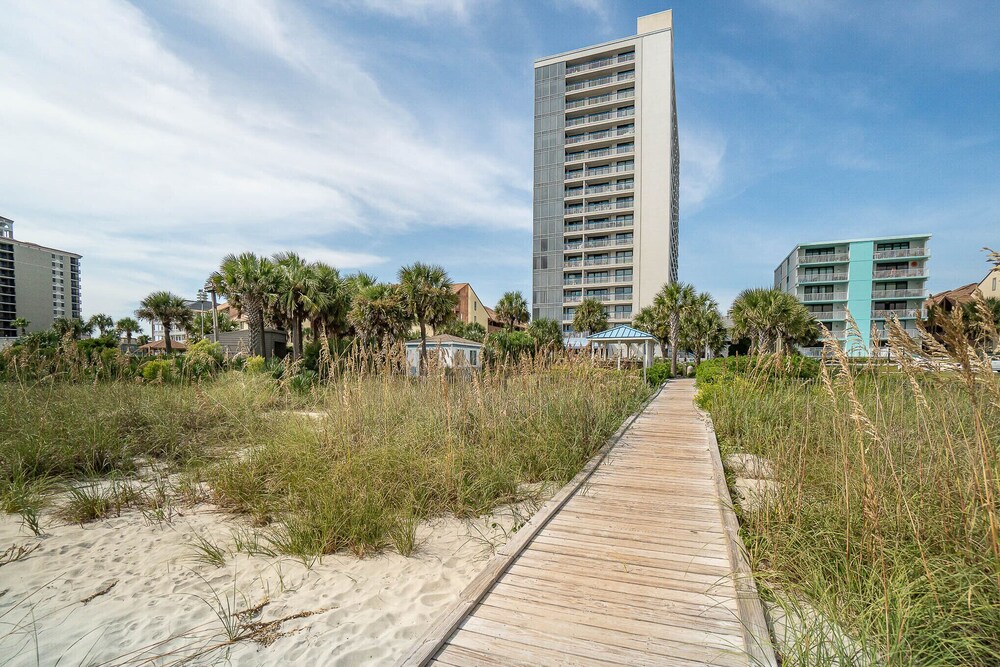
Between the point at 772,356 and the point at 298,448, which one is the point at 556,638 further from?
the point at 772,356

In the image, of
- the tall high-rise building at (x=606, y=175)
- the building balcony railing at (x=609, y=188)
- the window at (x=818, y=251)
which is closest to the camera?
the tall high-rise building at (x=606, y=175)

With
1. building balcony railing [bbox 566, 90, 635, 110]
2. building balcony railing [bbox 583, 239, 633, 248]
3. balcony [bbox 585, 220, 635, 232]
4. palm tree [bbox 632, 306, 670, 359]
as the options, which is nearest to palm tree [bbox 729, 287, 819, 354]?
palm tree [bbox 632, 306, 670, 359]

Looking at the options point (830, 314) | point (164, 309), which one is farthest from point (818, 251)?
point (164, 309)

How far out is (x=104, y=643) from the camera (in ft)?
8.54

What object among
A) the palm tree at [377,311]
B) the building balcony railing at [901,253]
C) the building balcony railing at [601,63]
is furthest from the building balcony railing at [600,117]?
the palm tree at [377,311]

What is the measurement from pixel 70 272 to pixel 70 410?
147079mm

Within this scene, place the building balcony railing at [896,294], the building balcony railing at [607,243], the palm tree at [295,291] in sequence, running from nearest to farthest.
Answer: the palm tree at [295,291]
the building balcony railing at [896,294]
the building balcony railing at [607,243]

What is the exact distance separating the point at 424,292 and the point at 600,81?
4445 cm

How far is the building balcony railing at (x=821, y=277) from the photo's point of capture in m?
50.2

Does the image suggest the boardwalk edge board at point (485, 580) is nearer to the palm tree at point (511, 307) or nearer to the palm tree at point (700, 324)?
the palm tree at point (700, 324)

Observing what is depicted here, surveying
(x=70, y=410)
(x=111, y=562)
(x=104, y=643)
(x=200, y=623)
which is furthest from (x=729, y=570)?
(x=70, y=410)

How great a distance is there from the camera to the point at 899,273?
156ft

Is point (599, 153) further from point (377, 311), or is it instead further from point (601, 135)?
point (377, 311)

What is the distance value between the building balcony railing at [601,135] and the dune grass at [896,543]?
55586 millimetres
